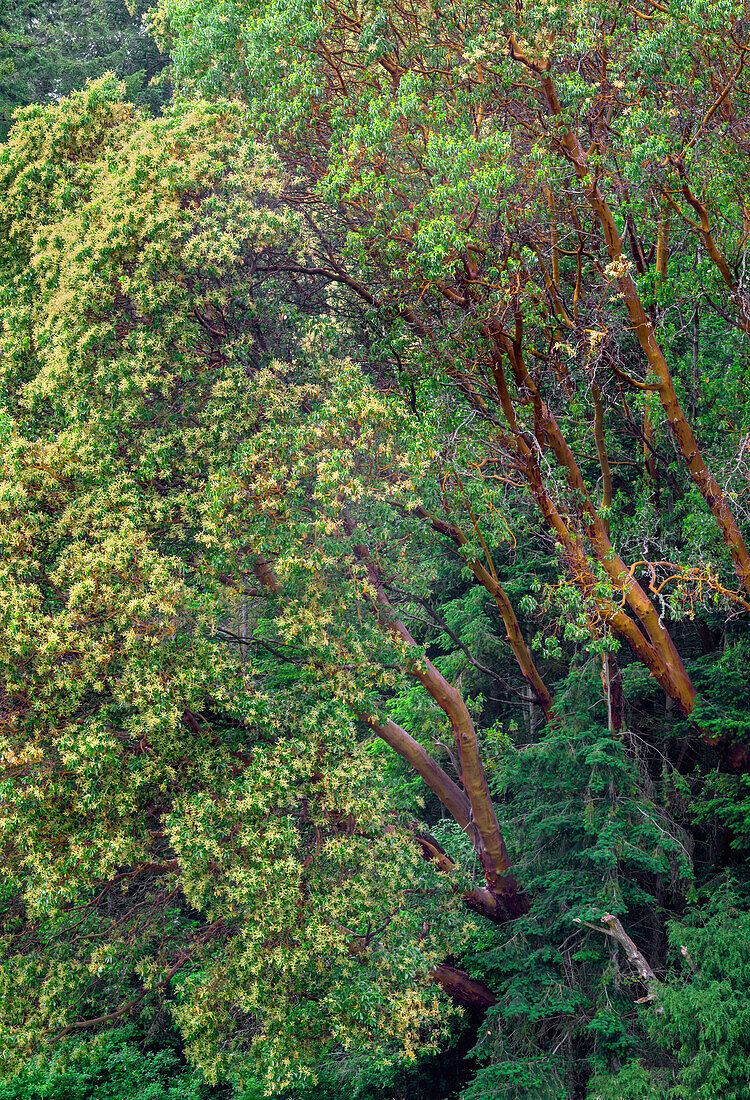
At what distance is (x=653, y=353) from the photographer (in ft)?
30.3

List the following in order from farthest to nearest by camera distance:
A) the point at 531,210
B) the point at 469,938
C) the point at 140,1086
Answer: the point at 140,1086
the point at 469,938
the point at 531,210

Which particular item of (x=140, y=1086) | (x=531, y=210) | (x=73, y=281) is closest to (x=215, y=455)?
(x=73, y=281)

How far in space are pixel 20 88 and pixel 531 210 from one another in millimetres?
15093

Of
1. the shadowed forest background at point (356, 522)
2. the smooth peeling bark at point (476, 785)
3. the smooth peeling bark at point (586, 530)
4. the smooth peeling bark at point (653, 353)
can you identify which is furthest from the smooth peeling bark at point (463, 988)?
the smooth peeling bark at point (653, 353)

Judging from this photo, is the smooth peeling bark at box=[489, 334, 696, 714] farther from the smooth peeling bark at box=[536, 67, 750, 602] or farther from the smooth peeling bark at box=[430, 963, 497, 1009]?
the smooth peeling bark at box=[430, 963, 497, 1009]

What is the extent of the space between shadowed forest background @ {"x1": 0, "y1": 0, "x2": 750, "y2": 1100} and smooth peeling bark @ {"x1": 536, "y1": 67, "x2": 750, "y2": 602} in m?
0.05

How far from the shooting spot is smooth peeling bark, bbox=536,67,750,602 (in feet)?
28.7

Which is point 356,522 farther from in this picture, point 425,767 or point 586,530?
point 425,767

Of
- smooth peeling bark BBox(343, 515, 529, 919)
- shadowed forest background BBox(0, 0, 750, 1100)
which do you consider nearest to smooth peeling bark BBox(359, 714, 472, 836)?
A: shadowed forest background BBox(0, 0, 750, 1100)

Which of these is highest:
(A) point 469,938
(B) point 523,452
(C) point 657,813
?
(B) point 523,452

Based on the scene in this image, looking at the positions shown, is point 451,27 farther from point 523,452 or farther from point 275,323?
point 523,452

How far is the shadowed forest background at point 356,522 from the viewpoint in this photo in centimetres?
799

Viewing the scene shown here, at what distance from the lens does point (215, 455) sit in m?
8.74

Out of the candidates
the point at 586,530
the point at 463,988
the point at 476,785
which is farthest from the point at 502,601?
the point at 463,988
